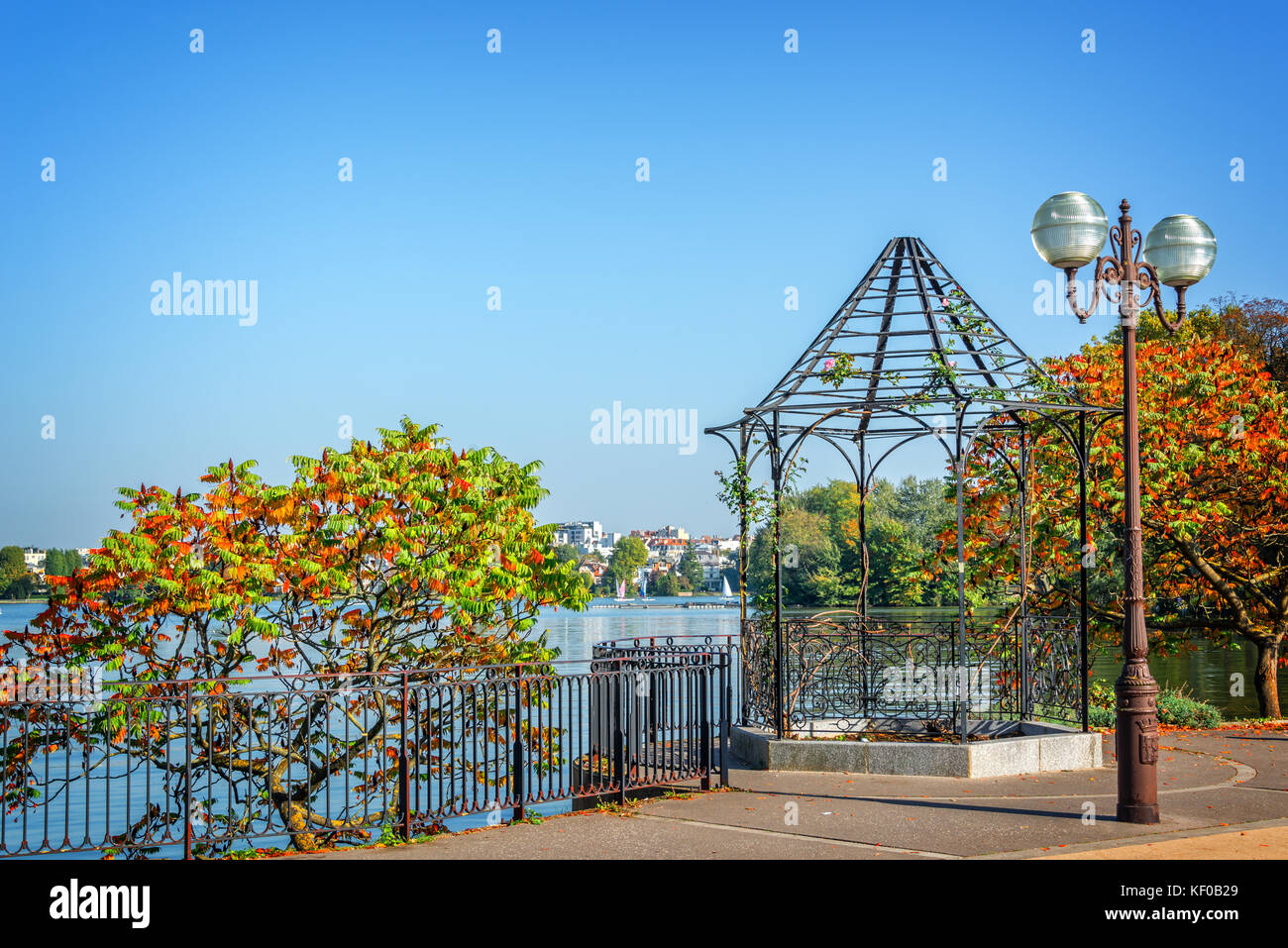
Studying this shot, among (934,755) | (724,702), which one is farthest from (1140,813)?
(724,702)

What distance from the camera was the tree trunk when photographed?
18812mm

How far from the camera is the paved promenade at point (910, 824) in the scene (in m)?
7.95

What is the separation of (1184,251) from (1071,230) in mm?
1437

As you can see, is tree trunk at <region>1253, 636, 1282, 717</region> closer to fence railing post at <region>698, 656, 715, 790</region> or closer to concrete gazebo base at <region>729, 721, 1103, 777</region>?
concrete gazebo base at <region>729, 721, 1103, 777</region>

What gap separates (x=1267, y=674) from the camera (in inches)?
748

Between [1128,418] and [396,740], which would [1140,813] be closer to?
[1128,418]

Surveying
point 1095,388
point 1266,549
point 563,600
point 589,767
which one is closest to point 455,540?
point 563,600

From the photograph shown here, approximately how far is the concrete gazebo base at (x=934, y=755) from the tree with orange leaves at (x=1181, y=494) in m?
6.36

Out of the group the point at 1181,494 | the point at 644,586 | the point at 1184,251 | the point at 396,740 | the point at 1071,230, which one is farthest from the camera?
the point at 644,586

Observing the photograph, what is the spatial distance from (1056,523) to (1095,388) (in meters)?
2.71

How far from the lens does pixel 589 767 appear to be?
381 inches

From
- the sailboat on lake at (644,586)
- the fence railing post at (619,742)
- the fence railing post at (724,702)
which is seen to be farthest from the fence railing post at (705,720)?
the sailboat on lake at (644,586)

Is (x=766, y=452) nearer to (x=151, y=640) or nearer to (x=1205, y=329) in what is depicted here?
(x=151, y=640)

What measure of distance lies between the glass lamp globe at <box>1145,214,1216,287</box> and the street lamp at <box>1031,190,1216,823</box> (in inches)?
1.0
